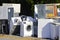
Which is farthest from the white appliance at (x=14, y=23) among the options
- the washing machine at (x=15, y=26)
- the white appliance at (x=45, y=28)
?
the white appliance at (x=45, y=28)

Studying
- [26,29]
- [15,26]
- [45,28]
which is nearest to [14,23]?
[15,26]

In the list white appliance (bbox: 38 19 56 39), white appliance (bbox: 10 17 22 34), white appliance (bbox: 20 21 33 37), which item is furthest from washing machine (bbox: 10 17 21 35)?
white appliance (bbox: 38 19 56 39)

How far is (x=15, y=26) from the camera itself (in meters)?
31.6

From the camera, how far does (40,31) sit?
2933 centimetres

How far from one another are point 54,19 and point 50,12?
51.3 inches

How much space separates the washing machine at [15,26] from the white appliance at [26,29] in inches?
45.1

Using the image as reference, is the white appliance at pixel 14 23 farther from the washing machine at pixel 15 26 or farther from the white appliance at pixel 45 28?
the white appliance at pixel 45 28

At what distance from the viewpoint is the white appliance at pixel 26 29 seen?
30.0 metres

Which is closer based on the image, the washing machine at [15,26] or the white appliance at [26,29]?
the white appliance at [26,29]

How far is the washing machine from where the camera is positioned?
103ft

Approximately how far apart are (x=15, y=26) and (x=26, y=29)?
201 cm

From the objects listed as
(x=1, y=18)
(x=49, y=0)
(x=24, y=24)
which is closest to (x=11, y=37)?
(x=24, y=24)

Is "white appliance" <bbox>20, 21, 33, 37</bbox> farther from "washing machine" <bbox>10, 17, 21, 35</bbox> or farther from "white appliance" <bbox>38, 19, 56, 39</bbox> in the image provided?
"white appliance" <bbox>38, 19, 56, 39</bbox>

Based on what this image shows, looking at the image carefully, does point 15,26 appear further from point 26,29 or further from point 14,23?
point 26,29
